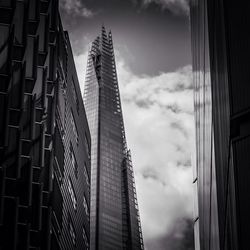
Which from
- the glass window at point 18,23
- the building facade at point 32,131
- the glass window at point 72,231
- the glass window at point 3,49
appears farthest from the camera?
the glass window at point 72,231

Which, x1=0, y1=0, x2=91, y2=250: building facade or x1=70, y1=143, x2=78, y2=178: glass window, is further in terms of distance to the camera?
x1=70, y1=143, x2=78, y2=178: glass window

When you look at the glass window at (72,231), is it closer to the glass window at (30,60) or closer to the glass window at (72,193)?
the glass window at (72,193)

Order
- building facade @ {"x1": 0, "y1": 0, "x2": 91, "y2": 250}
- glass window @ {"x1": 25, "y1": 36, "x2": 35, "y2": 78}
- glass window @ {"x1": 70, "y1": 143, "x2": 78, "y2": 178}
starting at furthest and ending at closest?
1. glass window @ {"x1": 70, "y1": 143, "x2": 78, "y2": 178}
2. glass window @ {"x1": 25, "y1": 36, "x2": 35, "y2": 78}
3. building facade @ {"x1": 0, "y1": 0, "x2": 91, "y2": 250}

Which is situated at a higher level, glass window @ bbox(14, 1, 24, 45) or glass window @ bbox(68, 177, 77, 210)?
glass window @ bbox(14, 1, 24, 45)

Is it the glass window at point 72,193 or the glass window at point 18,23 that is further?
the glass window at point 72,193

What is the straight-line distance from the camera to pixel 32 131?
3531 centimetres

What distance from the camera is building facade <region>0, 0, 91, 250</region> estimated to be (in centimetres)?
3181

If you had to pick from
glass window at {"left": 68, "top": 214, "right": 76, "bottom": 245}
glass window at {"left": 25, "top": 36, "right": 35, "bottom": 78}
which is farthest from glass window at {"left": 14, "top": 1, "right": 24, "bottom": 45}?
glass window at {"left": 68, "top": 214, "right": 76, "bottom": 245}

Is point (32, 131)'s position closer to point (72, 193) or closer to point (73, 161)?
point (72, 193)

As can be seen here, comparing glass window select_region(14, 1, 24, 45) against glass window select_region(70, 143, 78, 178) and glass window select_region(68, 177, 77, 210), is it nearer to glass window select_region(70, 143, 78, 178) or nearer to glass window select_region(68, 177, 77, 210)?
glass window select_region(68, 177, 77, 210)

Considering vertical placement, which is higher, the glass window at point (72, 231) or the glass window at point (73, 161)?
the glass window at point (73, 161)

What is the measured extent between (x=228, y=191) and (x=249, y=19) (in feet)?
11.8

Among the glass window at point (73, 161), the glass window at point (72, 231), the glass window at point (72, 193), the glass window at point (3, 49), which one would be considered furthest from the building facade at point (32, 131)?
the glass window at point (73, 161)

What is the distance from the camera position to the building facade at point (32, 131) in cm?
3181
